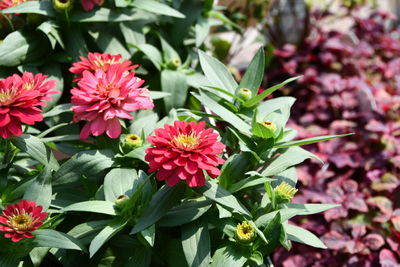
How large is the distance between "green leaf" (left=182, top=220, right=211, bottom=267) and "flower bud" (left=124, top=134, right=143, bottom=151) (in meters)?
0.21

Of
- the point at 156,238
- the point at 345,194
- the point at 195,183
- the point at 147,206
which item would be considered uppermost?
the point at 195,183

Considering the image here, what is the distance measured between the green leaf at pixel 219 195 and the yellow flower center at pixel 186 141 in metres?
0.11

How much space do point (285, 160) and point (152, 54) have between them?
533 mm

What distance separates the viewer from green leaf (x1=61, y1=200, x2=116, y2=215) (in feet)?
3.01

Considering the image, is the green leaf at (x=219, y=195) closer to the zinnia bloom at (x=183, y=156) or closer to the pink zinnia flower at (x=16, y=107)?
the zinnia bloom at (x=183, y=156)

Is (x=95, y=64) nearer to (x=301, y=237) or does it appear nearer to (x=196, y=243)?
(x=196, y=243)

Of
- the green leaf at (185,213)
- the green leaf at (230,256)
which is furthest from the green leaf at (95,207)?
the green leaf at (230,256)

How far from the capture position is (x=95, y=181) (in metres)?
1.07

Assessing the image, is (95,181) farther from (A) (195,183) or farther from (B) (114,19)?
(B) (114,19)

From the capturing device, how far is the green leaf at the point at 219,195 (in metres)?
0.93

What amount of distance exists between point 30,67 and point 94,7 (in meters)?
0.24

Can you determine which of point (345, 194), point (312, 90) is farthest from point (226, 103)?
point (312, 90)

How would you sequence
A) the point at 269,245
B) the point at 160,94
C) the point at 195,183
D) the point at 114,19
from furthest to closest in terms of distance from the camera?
the point at 114,19
the point at 160,94
the point at 269,245
the point at 195,183

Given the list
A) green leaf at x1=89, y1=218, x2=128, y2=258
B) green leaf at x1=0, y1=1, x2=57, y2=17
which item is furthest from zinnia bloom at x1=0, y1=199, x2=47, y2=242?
green leaf at x1=0, y1=1, x2=57, y2=17
